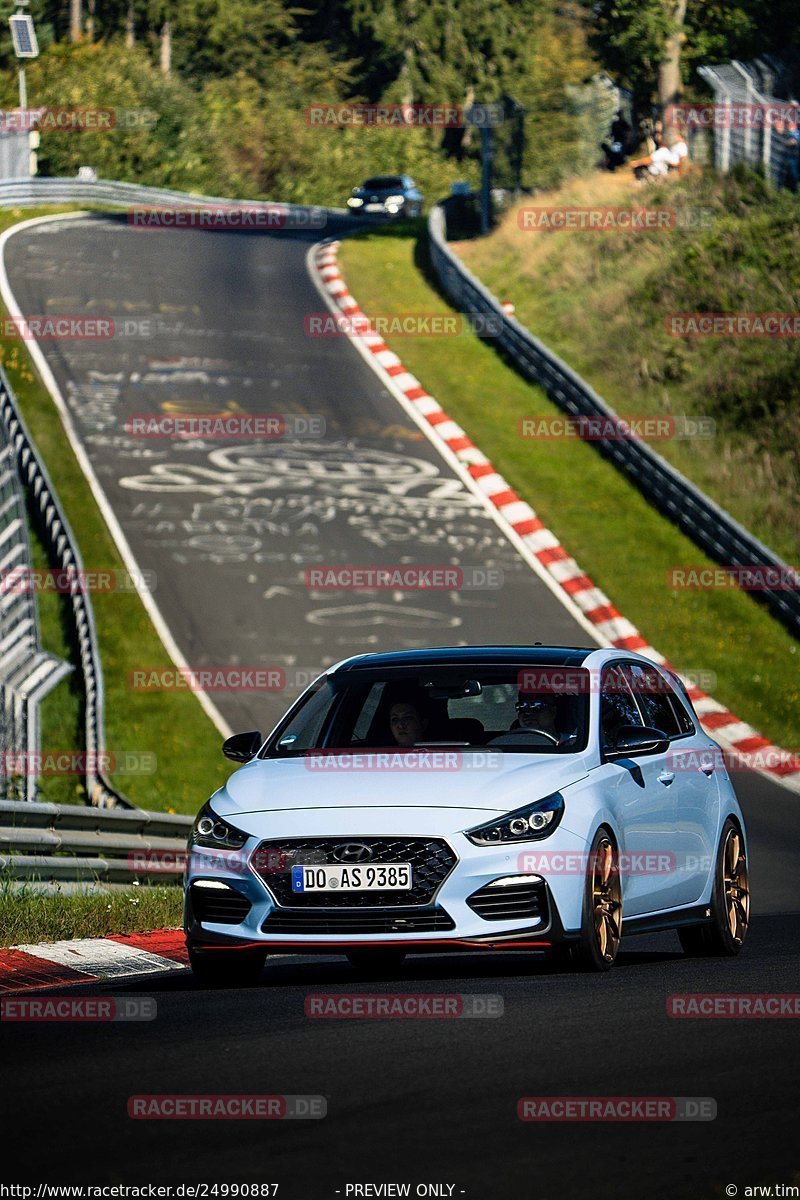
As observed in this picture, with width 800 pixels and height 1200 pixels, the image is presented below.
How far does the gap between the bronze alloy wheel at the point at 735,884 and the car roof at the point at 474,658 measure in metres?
1.49

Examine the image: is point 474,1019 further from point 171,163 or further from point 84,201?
point 171,163

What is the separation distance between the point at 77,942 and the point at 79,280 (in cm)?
3285

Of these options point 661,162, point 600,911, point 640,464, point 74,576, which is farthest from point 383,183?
point 600,911

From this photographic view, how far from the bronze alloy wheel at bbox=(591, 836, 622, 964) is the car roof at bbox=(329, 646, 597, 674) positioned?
1219 mm

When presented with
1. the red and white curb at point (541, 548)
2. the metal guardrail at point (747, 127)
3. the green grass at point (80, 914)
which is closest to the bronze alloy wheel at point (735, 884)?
the green grass at point (80, 914)

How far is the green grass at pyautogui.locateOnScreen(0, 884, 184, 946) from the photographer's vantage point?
1074cm

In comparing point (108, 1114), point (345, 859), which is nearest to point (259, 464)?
point (345, 859)

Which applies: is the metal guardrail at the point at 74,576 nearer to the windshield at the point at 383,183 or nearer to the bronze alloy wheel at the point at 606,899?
the bronze alloy wheel at the point at 606,899

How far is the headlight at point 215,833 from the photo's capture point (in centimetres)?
895

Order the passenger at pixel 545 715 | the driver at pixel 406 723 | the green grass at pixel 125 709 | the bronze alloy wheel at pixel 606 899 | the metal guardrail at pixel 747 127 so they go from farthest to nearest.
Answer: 1. the metal guardrail at pixel 747 127
2. the green grass at pixel 125 709
3. the driver at pixel 406 723
4. the passenger at pixel 545 715
5. the bronze alloy wheel at pixel 606 899

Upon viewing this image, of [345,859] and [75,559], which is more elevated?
[345,859]

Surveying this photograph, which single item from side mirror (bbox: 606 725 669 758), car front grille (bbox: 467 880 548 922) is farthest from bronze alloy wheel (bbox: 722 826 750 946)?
car front grille (bbox: 467 880 548 922)

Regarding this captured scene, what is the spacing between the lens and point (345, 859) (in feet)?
28.6

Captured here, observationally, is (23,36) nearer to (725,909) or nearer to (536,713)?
(725,909)
